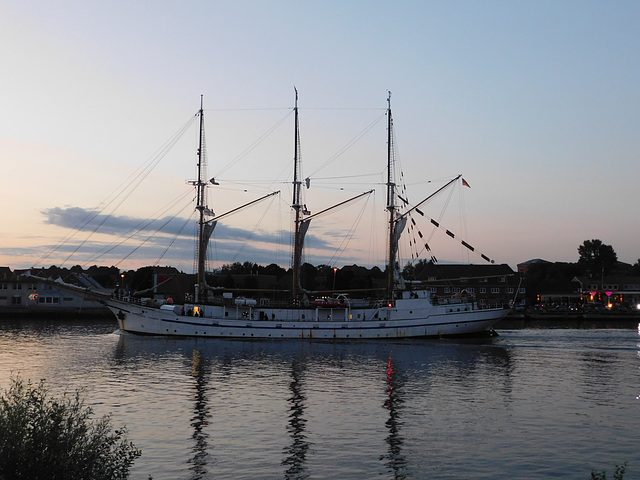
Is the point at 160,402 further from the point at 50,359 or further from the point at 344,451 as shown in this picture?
the point at 50,359

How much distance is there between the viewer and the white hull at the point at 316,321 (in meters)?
75.9

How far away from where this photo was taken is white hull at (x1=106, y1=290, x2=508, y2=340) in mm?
75875

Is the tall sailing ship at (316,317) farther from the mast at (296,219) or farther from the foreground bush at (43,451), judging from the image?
the foreground bush at (43,451)

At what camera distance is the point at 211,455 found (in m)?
22.7

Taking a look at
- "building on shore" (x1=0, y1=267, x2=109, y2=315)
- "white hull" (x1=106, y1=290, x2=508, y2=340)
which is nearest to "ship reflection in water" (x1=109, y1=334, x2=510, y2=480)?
"white hull" (x1=106, y1=290, x2=508, y2=340)

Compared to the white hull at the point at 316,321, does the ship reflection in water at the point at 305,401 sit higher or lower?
lower

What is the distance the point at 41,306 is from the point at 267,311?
82.2 metres

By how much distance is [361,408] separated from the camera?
3203cm

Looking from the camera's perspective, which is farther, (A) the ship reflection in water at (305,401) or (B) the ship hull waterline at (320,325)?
(B) the ship hull waterline at (320,325)

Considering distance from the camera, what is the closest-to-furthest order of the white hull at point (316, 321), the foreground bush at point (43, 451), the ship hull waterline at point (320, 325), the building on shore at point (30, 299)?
the foreground bush at point (43, 451)
the ship hull waterline at point (320, 325)
the white hull at point (316, 321)
the building on shore at point (30, 299)

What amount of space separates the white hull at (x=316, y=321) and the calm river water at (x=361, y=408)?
42.5ft

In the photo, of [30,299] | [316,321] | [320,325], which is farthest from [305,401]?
[30,299]

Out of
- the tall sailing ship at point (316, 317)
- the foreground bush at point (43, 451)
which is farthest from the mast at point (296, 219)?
the foreground bush at point (43, 451)

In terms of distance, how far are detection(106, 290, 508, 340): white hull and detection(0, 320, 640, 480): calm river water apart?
13.0 metres
